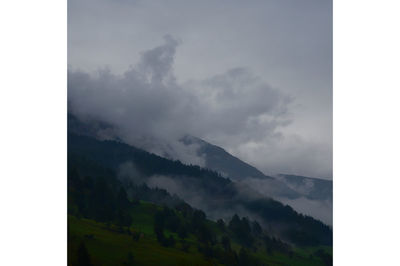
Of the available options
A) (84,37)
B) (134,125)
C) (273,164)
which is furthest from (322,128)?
(84,37)

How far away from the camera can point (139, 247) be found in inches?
191

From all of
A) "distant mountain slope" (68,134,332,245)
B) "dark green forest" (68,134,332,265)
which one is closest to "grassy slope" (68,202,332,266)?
"dark green forest" (68,134,332,265)

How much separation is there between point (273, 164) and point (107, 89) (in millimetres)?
2042

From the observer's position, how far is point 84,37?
4926 millimetres

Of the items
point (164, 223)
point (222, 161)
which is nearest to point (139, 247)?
point (164, 223)

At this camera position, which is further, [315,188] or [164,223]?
[164,223]

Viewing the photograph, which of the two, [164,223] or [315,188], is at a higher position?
[315,188]

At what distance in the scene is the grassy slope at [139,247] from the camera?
4812 millimetres

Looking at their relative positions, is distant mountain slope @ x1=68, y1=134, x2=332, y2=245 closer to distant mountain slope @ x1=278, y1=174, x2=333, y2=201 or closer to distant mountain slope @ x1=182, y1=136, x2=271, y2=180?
distant mountain slope @ x1=182, y1=136, x2=271, y2=180

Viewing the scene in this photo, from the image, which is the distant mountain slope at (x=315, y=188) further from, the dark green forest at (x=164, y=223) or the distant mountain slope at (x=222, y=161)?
the distant mountain slope at (x=222, y=161)

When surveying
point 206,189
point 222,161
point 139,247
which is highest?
point 222,161

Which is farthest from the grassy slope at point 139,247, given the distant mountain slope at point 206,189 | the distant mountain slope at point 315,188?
the distant mountain slope at point 315,188

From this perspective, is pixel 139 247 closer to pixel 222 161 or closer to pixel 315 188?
pixel 222 161

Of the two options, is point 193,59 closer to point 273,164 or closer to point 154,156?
point 154,156
